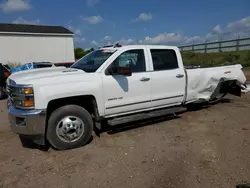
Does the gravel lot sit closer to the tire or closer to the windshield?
the tire

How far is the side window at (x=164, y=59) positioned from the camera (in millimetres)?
5441

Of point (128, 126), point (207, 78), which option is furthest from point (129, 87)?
point (207, 78)

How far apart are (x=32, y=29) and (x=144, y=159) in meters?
24.6

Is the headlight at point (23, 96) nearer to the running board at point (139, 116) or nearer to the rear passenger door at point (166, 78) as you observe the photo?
the running board at point (139, 116)

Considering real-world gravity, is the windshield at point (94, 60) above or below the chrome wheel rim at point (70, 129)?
above

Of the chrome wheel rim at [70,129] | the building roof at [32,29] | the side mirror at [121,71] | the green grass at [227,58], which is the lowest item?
the chrome wheel rim at [70,129]

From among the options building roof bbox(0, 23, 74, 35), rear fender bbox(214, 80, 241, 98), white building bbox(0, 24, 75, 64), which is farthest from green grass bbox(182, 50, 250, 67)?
building roof bbox(0, 23, 74, 35)

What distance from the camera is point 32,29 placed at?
2495 centimetres

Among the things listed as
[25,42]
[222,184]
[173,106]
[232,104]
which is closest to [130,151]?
[222,184]

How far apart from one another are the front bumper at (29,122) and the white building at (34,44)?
69.5 ft

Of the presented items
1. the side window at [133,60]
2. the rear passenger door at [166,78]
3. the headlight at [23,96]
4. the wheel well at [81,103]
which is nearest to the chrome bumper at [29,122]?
the headlight at [23,96]

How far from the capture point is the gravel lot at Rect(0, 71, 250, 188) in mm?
3307

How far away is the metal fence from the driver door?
54.5 ft

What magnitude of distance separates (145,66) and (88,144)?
2.05 metres
